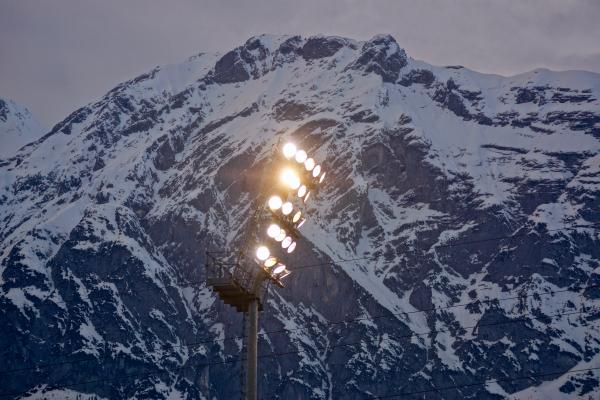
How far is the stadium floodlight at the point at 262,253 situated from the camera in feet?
135

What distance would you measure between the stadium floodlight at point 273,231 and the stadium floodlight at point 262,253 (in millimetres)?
563

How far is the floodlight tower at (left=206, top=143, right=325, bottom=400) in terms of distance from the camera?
4100 centimetres

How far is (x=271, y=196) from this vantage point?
40875 millimetres

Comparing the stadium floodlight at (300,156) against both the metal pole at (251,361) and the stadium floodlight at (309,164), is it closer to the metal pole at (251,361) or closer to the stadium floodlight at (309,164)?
the stadium floodlight at (309,164)

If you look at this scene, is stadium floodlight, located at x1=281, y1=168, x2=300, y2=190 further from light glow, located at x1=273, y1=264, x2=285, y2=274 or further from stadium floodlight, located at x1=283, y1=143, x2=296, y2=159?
light glow, located at x1=273, y1=264, x2=285, y2=274

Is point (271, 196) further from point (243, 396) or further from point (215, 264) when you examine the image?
point (243, 396)

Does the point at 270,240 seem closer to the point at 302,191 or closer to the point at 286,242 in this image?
Result: the point at 286,242

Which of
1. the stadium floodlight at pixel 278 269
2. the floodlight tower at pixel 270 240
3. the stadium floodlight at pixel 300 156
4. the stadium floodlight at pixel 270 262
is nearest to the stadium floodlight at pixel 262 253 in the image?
the floodlight tower at pixel 270 240

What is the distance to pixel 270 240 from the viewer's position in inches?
1647

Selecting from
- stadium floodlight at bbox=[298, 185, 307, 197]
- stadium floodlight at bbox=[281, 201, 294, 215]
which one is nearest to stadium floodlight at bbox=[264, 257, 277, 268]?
stadium floodlight at bbox=[281, 201, 294, 215]

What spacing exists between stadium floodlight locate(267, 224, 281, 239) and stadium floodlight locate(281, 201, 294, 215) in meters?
0.57

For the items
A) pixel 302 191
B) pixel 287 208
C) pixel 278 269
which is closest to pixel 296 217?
pixel 287 208

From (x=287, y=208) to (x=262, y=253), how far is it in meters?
1.83

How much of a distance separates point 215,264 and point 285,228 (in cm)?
399
